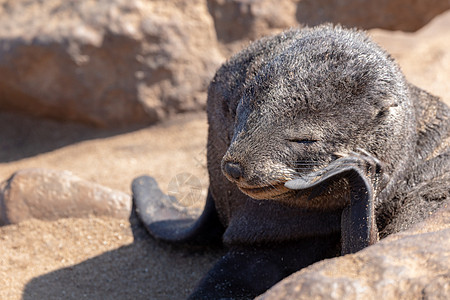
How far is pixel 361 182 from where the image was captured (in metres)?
2.20

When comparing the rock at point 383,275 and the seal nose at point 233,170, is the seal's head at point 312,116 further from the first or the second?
the rock at point 383,275

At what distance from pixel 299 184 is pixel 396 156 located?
509mm

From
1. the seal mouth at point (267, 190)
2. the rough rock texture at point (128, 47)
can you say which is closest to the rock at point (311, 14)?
the rough rock texture at point (128, 47)

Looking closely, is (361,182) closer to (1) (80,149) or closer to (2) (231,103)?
(2) (231,103)

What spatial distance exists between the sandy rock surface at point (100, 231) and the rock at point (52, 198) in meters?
0.06

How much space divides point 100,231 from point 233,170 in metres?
1.82

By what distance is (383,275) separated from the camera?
173cm

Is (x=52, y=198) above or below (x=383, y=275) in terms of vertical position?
below

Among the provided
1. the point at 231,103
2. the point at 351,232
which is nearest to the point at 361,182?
the point at 351,232

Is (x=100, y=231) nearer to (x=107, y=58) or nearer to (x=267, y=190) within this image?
(x=267, y=190)

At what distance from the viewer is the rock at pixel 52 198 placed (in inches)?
151

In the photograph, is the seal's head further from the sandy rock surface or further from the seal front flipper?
the sandy rock surface

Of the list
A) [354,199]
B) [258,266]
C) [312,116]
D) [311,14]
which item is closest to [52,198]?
[258,266]

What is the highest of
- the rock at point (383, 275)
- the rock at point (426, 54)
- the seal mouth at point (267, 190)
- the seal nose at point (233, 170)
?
the rock at point (383, 275)
